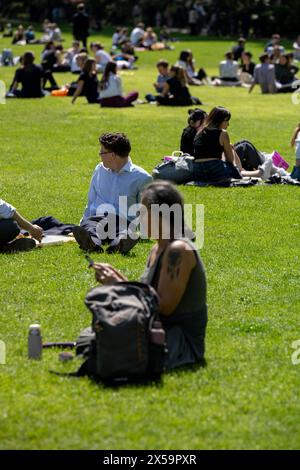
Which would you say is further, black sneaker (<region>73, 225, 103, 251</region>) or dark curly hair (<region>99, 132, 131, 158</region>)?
dark curly hair (<region>99, 132, 131, 158</region>)

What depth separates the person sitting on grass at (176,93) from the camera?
25841 millimetres

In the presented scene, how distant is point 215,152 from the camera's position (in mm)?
14898

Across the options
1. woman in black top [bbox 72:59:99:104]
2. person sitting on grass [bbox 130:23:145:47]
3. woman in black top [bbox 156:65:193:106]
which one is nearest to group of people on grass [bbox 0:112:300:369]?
woman in black top [bbox 156:65:193:106]

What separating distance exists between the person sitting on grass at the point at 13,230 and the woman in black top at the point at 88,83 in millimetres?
15421

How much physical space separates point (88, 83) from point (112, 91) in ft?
3.98

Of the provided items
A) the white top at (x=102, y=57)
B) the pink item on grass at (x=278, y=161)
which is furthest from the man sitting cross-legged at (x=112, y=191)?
the white top at (x=102, y=57)

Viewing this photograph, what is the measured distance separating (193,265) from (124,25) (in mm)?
50885

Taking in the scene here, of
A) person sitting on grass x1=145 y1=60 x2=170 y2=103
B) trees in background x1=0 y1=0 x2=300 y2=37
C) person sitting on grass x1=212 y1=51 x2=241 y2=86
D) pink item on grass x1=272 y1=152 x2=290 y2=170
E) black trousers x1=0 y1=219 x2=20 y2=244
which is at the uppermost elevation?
black trousers x1=0 y1=219 x2=20 y2=244

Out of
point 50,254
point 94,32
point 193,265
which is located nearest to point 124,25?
point 94,32

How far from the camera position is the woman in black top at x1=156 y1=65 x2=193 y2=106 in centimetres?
2583

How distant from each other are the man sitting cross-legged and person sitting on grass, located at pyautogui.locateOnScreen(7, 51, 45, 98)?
16058 mm

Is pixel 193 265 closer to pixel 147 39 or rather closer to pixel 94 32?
pixel 147 39

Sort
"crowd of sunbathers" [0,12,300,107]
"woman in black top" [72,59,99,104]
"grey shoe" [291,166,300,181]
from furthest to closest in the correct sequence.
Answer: "woman in black top" [72,59,99,104]
"crowd of sunbathers" [0,12,300,107]
"grey shoe" [291,166,300,181]

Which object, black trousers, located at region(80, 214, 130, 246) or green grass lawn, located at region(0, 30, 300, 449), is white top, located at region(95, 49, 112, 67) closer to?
green grass lawn, located at region(0, 30, 300, 449)
